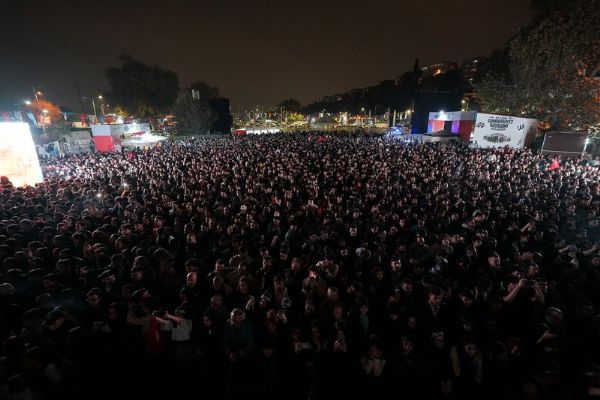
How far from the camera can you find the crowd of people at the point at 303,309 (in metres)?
3.57

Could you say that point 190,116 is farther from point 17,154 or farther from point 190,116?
point 17,154

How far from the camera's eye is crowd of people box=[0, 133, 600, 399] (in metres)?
3.57

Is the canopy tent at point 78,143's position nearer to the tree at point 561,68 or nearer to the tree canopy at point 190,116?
the tree canopy at point 190,116

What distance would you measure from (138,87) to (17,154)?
147ft

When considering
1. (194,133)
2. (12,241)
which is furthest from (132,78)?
(12,241)

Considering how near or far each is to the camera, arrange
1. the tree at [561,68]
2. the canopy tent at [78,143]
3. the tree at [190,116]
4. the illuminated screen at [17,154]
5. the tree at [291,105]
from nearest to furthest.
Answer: the illuminated screen at [17,154], the tree at [561,68], the canopy tent at [78,143], the tree at [190,116], the tree at [291,105]

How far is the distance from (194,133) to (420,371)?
44818mm

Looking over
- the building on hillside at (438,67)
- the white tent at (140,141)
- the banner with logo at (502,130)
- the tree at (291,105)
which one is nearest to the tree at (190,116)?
the white tent at (140,141)

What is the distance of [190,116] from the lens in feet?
140

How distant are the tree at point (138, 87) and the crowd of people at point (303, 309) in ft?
173

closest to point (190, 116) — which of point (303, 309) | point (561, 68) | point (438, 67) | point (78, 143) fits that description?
point (78, 143)

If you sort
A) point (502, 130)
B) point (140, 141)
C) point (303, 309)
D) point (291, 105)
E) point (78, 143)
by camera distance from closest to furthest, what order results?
point (303, 309) < point (502, 130) < point (78, 143) < point (140, 141) < point (291, 105)

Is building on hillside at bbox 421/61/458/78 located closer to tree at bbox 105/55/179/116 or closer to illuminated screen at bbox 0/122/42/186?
tree at bbox 105/55/179/116

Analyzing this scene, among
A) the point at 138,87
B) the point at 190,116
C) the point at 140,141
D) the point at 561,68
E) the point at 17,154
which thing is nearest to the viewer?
the point at 17,154
